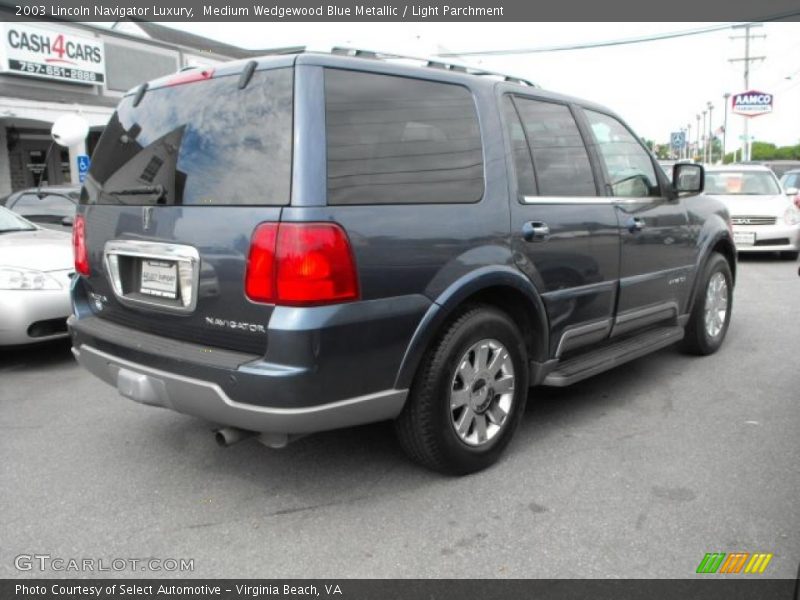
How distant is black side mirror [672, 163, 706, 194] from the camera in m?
4.81

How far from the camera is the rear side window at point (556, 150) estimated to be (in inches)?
147

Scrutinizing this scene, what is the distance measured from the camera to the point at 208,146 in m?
2.94

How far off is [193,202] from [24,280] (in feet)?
9.79

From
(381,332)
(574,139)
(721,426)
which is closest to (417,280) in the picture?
(381,332)

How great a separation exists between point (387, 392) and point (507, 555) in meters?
0.81

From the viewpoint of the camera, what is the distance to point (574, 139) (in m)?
4.09

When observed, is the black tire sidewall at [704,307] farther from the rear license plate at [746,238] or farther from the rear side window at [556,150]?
the rear license plate at [746,238]

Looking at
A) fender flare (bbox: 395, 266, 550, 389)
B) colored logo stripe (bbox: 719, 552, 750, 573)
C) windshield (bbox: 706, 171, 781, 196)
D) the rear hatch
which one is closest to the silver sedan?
the rear hatch

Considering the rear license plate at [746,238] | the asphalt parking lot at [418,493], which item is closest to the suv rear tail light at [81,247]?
the asphalt parking lot at [418,493]

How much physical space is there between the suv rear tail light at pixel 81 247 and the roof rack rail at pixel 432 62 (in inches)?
62.0

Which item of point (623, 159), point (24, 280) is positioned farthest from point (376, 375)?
point (24, 280)

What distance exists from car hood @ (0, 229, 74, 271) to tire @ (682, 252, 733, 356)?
4912 mm

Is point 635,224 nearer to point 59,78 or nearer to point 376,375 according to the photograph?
point 376,375
